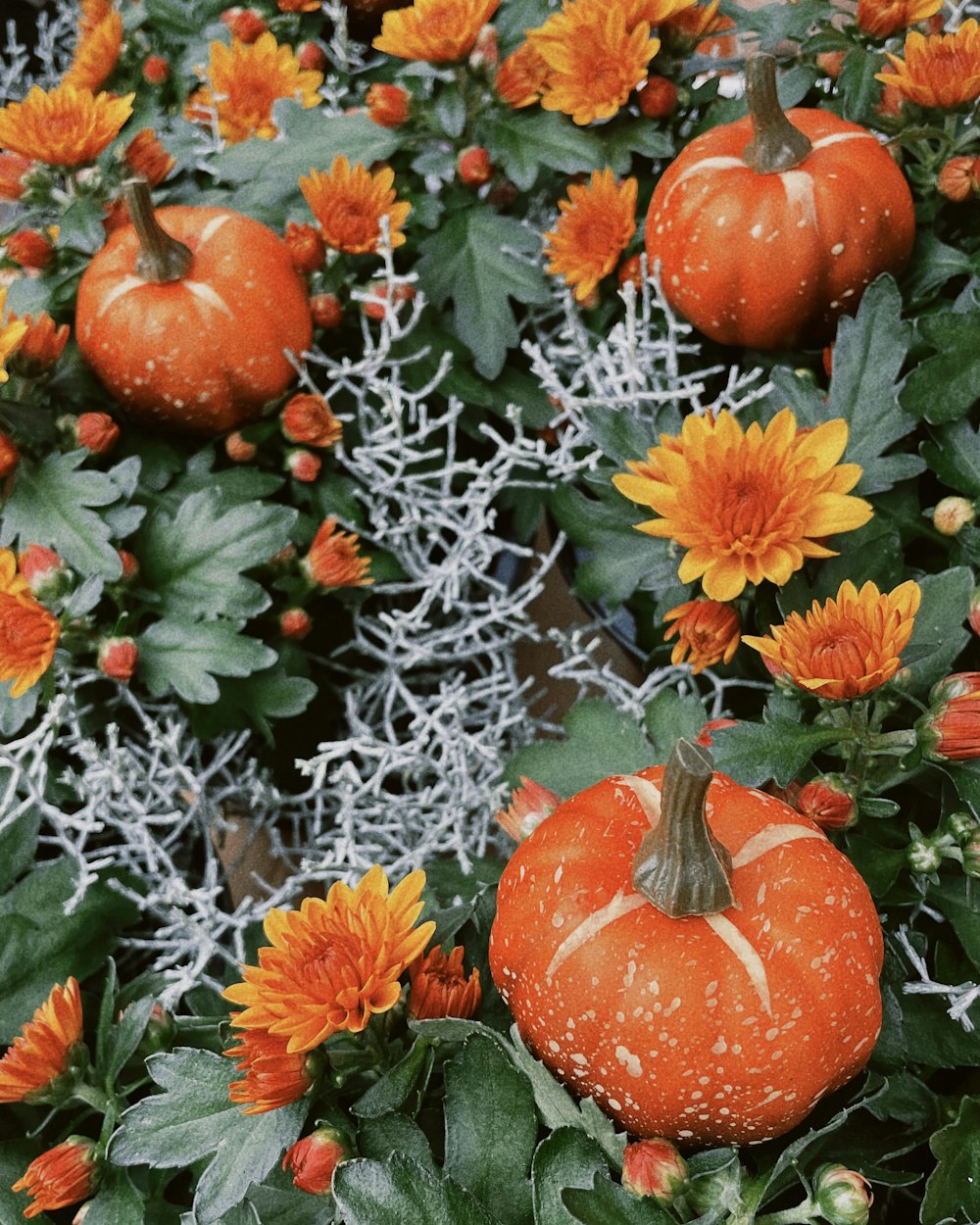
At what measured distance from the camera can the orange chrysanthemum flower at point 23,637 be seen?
1.81ft

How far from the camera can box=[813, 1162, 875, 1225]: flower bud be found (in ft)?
1.25

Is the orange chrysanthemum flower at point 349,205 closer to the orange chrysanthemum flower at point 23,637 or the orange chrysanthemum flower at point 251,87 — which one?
the orange chrysanthemum flower at point 251,87

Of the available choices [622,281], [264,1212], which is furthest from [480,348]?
[264,1212]

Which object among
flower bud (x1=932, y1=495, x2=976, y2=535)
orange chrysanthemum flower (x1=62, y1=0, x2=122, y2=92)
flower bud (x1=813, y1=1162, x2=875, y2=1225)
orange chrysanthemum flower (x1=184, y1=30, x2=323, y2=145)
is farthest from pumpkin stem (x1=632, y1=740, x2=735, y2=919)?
orange chrysanthemum flower (x1=62, y1=0, x2=122, y2=92)

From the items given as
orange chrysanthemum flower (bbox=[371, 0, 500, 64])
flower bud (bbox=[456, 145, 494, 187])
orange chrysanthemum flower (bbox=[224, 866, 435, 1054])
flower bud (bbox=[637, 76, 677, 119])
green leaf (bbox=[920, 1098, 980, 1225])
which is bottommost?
green leaf (bbox=[920, 1098, 980, 1225])

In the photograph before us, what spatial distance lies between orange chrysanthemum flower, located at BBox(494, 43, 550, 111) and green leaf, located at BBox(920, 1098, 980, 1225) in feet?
2.11

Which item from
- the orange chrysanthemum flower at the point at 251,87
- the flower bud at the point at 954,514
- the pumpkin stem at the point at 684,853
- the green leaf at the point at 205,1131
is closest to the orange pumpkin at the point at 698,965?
the pumpkin stem at the point at 684,853

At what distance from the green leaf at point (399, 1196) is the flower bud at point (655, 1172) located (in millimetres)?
54

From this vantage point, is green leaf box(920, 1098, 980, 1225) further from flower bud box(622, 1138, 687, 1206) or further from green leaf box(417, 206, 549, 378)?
green leaf box(417, 206, 549, 378)

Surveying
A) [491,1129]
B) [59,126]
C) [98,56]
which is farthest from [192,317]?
[491,1129]

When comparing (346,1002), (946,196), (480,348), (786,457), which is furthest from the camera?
(480,348)

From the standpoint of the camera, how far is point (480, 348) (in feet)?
2.45

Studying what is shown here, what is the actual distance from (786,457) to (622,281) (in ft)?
0.88

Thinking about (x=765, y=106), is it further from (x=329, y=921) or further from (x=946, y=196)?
(x=329, y=921)
